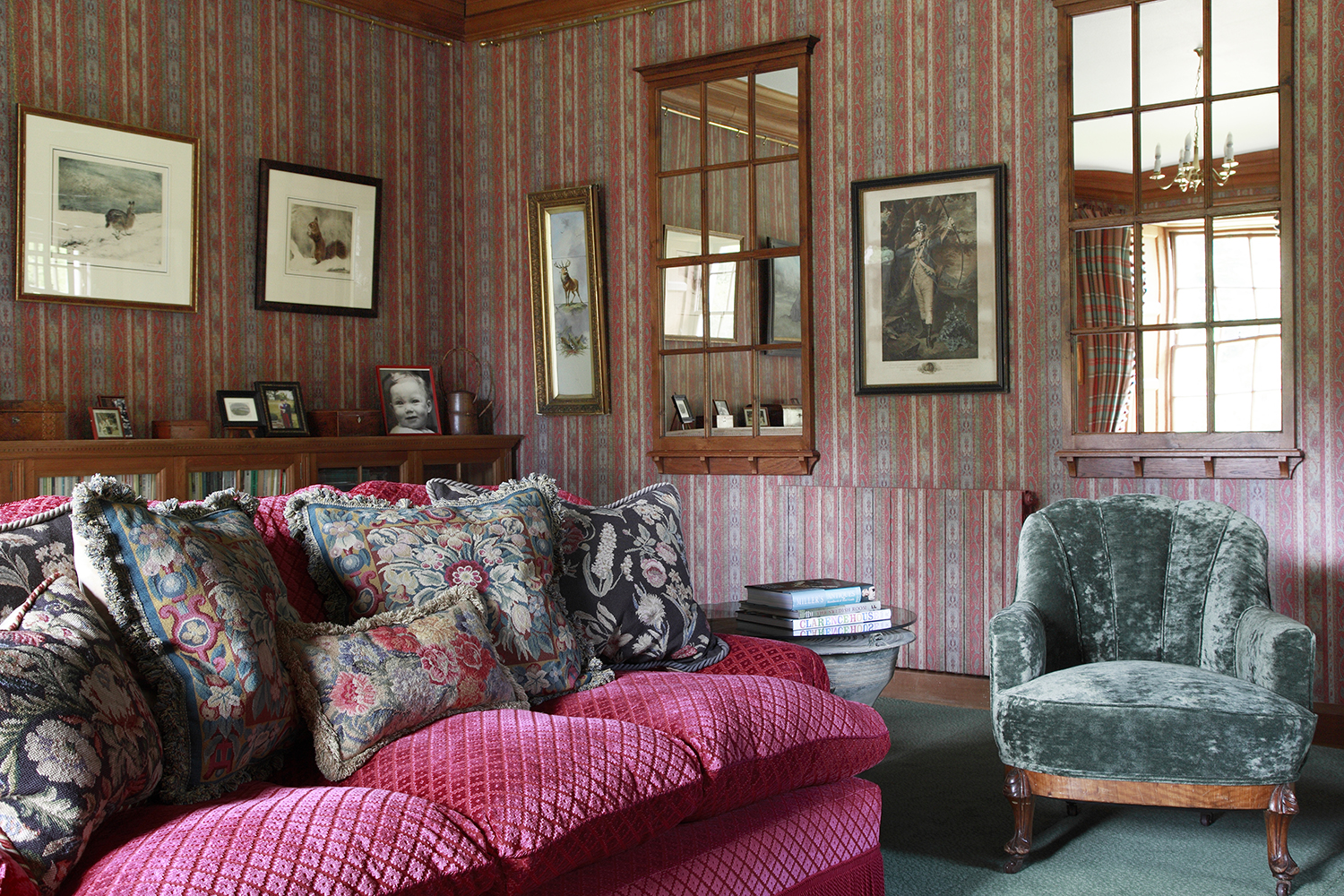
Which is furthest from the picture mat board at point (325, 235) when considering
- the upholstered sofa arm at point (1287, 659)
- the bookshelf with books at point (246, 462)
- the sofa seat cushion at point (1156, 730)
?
the upholstered sofa arm at point (1287, 659)

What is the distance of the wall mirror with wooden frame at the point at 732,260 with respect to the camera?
4.69 m

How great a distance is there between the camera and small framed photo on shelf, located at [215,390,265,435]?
457cm

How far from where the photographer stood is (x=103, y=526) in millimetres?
1872

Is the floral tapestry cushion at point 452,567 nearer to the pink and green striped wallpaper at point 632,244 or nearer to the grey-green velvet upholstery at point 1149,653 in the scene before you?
the grey-green velvet upholstery at point 1149,653

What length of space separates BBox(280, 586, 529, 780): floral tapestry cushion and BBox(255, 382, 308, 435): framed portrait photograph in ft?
8.98

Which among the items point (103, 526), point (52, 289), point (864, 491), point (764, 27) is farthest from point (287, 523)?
point (764, 27)

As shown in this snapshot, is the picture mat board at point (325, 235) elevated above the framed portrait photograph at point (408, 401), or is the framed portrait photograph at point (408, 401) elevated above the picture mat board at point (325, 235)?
the picture mat board at point (325, 235)

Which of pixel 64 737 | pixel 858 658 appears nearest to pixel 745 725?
pixel 858 658

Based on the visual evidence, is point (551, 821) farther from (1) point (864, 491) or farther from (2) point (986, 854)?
(1) point (864, 491)

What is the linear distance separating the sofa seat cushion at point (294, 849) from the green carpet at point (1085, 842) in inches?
52.4

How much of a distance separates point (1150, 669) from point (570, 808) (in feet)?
5.75

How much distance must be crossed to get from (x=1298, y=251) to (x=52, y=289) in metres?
4.40

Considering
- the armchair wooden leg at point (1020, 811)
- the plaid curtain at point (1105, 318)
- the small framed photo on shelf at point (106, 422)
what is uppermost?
the plaid curtain at point (1105, 318)

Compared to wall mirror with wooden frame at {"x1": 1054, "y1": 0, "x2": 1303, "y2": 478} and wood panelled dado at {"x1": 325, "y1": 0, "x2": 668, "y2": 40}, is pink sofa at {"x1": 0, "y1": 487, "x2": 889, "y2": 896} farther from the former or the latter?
wood panelled dado at {"x1": 325, "y1": 0, "x2": 668, "y2": 40}
